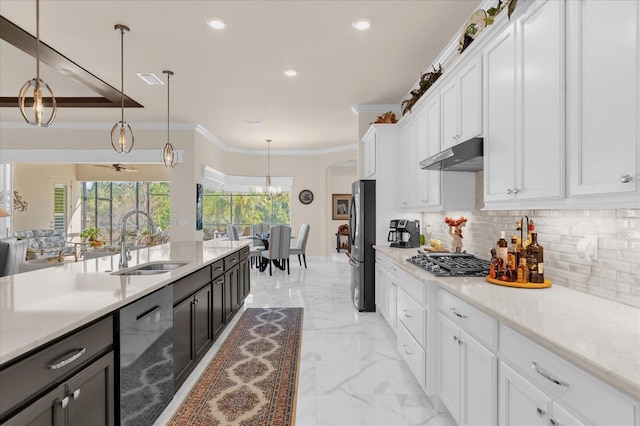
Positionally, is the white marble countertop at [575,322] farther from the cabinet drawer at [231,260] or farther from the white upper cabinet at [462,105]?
the cabinet drawer at [231,260]

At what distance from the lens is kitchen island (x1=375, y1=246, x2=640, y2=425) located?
1047mm

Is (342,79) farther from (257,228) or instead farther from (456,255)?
(257,228)

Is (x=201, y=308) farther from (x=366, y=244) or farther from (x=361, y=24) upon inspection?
(x=361, y=24)

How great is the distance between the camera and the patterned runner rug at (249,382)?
2.35m

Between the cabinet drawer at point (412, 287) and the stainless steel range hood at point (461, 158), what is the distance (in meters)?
0.90

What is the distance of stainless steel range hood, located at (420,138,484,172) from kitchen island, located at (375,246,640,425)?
806mm

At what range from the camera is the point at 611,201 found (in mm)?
1343

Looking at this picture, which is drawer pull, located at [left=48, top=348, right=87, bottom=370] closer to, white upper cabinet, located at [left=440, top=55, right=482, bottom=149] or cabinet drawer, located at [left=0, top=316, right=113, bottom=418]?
cabinet drawer, located at [left=0, top=316, right=113, bottom=418]

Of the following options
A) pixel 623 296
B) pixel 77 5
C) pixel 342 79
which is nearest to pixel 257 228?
pixel 342 79

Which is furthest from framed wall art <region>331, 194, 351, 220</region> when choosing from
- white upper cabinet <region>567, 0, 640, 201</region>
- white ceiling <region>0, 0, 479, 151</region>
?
white upper cabinet <region>567, 0, 640, 201</region>

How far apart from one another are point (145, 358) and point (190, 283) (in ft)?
2.75

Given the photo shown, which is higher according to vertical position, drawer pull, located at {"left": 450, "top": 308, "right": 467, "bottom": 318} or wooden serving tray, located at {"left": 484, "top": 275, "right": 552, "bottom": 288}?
wooden serving tray, located at {"left": 484, "top": 275, "right": 552, "bottom": 288}

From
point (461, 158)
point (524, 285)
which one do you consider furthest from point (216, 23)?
point (524, 285)

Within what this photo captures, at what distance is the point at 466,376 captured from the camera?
1.92 meters
